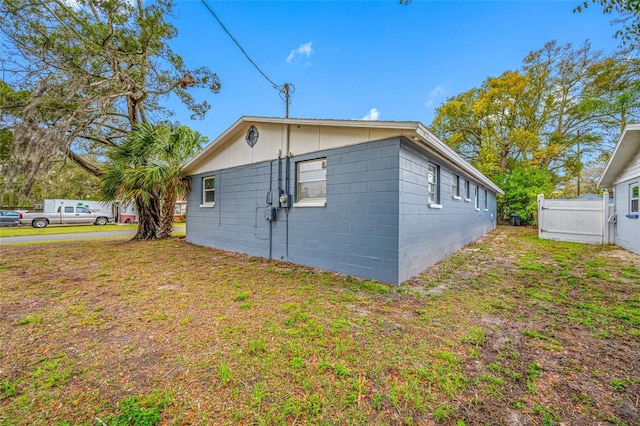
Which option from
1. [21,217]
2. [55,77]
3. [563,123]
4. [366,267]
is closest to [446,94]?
[563,123]

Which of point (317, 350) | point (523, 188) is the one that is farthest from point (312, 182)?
point (523, 188)

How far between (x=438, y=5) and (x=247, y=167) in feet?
24.1

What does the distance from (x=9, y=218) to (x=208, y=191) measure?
18249 mm

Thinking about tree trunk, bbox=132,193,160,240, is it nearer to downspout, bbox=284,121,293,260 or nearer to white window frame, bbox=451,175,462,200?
downspout, bbox=284,121,293,260

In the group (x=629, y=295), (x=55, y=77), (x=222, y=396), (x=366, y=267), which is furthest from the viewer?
(x=55, y=77)

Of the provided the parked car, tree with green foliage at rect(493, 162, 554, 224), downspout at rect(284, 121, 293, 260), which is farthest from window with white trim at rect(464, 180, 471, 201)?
the parked car

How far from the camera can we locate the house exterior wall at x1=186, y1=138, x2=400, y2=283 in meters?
4.58

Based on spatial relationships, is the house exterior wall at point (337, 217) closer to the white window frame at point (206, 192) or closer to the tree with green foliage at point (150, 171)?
the white window frame at point (206, 192)

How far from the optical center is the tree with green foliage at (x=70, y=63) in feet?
22.2

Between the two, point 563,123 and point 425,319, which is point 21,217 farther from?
point 563,123

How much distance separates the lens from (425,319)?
3.18 metres

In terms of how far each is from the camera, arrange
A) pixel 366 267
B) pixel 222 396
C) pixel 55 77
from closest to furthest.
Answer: pixel 222 396, pixel 366 267, pixel 55 77

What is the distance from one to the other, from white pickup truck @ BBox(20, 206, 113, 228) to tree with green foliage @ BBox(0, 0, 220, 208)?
1314 centimetres

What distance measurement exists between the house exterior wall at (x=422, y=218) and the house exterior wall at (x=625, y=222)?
435 centimetres
